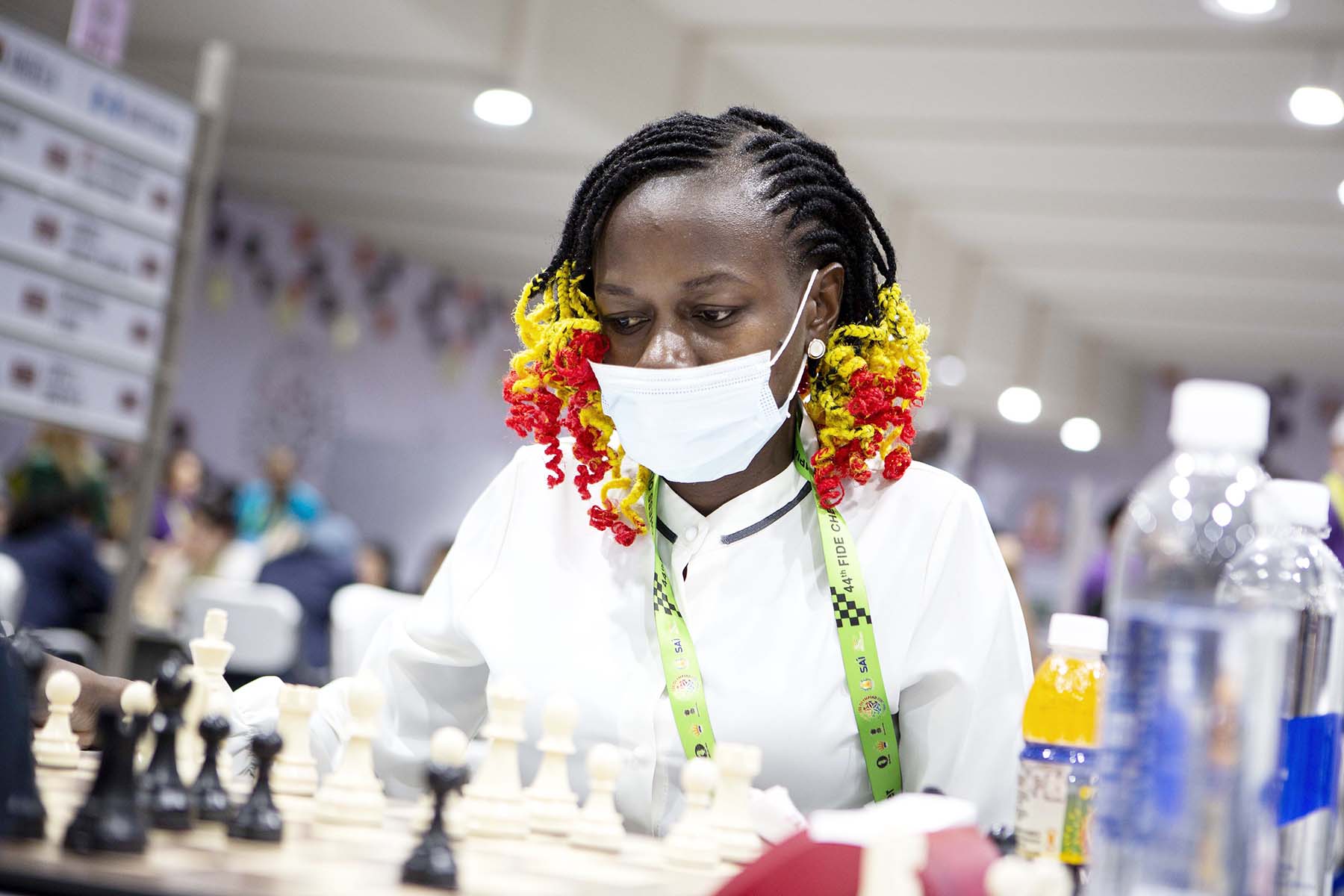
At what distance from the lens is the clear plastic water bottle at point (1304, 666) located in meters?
1.13

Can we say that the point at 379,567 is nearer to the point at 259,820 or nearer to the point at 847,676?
the point at 847,676

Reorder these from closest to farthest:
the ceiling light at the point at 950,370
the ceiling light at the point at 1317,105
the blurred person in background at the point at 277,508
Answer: the ceiling light at the point at 1317,105 < the blurred person in background at the point at 277,508 < the ceiling light at the point at 950,370

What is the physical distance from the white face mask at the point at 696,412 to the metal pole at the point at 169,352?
9.74 feet

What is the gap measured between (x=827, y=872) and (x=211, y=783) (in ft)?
1.47

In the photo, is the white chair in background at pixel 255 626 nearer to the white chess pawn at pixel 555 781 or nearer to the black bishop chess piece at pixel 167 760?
the white chess pawn at pixel 555 781

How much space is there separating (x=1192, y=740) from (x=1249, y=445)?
0.22m

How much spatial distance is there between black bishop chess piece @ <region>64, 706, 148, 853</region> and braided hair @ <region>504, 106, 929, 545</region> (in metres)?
0.92

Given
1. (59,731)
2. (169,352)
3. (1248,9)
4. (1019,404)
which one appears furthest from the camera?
(1019,404)

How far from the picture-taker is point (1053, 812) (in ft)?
3.83

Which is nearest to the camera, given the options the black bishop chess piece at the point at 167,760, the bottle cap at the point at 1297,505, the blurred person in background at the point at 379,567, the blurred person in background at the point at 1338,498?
the black bishop chess piece at the point at 167,760

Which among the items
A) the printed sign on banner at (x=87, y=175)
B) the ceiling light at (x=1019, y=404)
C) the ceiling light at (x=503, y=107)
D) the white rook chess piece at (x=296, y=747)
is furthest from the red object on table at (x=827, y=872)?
the ceiling light at (x=1019, y=404)

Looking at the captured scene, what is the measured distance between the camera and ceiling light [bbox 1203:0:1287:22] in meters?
4.69

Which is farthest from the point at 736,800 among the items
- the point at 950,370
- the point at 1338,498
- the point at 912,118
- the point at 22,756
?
the point at 950,370

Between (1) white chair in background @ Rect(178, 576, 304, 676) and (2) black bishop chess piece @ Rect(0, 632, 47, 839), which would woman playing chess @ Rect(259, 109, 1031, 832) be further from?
(1) white chair in background @ Rect(178, 576, 304, 676)
